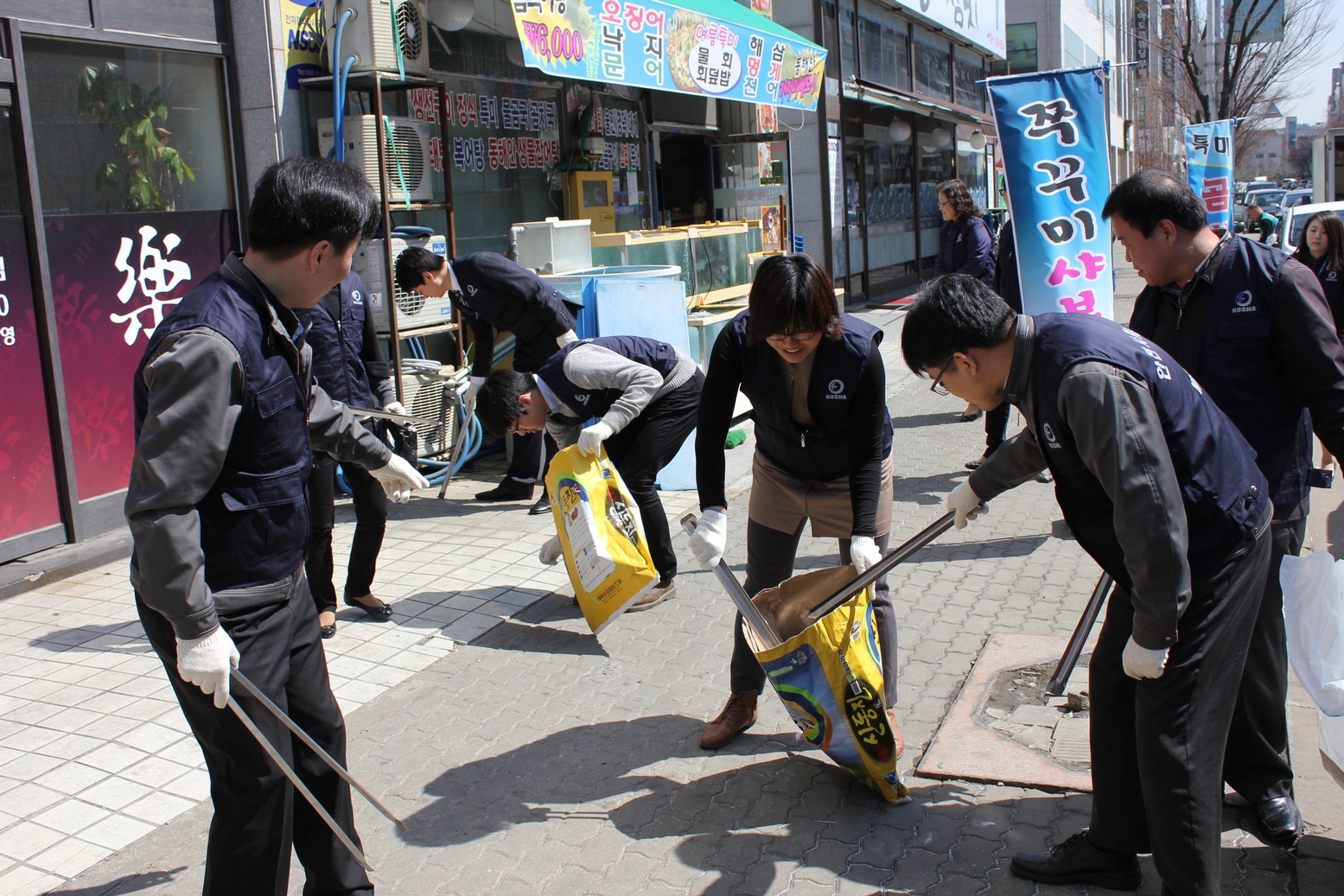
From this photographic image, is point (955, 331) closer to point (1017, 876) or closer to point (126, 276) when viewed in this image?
point (1017, 876)

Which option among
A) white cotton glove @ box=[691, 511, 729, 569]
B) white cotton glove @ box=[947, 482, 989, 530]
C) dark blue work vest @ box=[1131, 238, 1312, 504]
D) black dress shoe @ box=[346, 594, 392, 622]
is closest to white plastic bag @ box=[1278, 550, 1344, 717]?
dark blue work vest @ box=[1131, 238, 1312, 504]

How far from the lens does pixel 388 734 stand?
3.98 meters

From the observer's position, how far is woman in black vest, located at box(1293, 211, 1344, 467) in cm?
640

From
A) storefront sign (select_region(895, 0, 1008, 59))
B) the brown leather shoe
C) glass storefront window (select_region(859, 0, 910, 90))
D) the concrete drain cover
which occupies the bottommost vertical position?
the concrete drain cover

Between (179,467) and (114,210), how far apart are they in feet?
15.9

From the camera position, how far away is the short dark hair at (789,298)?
10.6ft

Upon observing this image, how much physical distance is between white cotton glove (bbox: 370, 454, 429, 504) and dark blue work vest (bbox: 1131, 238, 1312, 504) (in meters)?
2.34

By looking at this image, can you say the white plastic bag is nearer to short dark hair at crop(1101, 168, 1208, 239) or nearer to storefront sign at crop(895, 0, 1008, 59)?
short dark hair at crop(1101, 168, 1208, 239)

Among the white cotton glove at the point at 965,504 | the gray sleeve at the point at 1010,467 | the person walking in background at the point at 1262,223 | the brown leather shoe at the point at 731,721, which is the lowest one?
the brown leather shoe at the point at 731,721

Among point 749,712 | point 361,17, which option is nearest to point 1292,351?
point 749,712

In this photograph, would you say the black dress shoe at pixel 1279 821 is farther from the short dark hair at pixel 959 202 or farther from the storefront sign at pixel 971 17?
the storefront sign at pixel 971 17

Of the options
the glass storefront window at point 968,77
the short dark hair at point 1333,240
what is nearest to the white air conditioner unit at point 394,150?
the short dark hair at point 1333,240

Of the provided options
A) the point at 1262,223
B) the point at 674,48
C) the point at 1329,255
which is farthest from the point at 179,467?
the point at 1262,223

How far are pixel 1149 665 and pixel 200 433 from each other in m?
2.08
